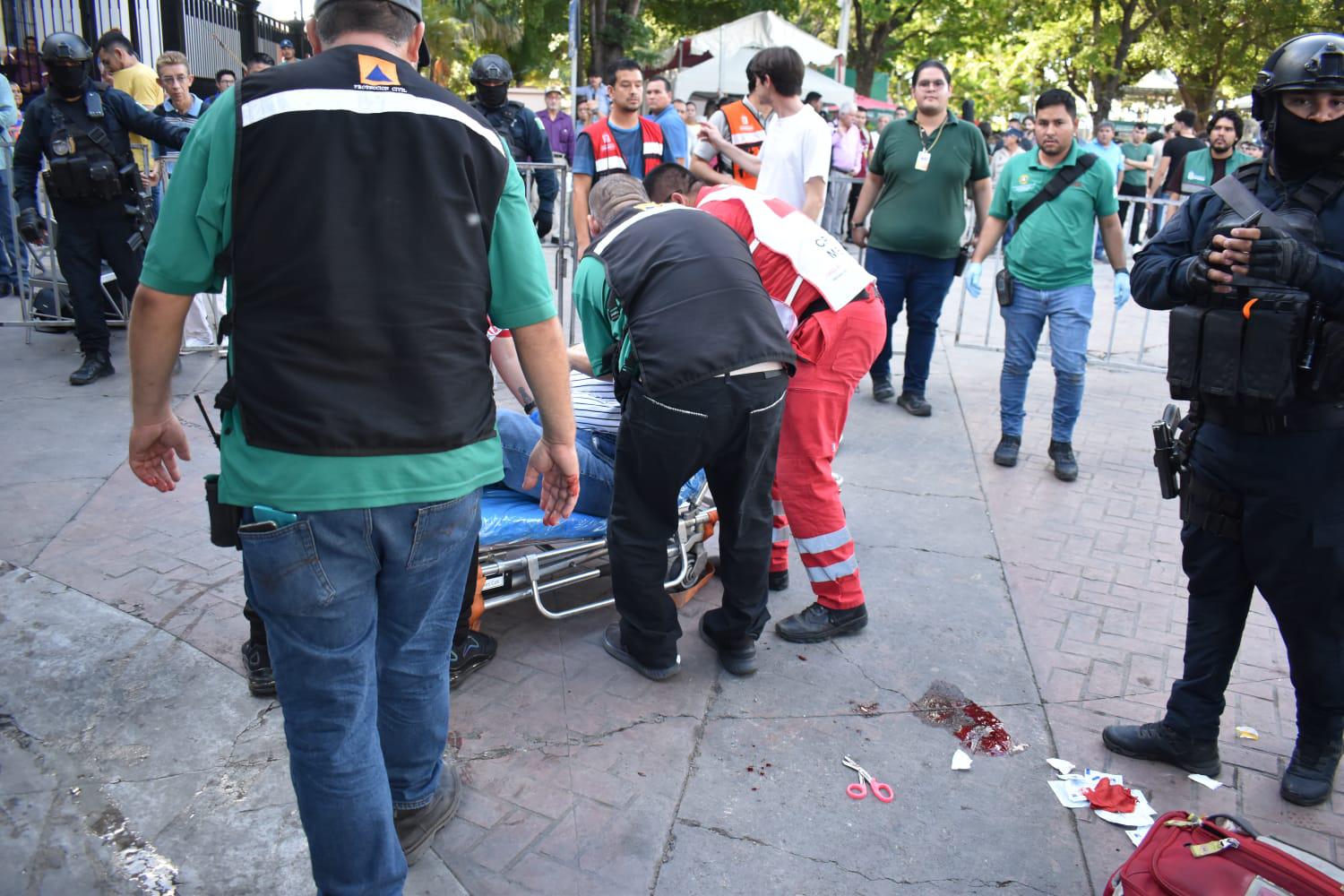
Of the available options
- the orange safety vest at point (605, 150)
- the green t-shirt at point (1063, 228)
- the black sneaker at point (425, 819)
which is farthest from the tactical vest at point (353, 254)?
the orange safety vest at point (605, 150)

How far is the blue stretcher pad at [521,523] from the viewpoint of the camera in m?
3.64

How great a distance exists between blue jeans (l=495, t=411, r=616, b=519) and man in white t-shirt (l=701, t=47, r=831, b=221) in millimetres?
2602

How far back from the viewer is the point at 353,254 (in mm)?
1892

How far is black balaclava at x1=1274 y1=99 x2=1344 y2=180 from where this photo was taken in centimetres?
263

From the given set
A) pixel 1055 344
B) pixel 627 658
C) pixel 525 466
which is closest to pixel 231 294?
pixel 525 466

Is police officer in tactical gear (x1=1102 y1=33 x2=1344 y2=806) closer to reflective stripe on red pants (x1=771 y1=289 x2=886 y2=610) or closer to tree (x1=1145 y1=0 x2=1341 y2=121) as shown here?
reflective stripe on red pants (x1=771 y1=289 x2=886 y2=610)

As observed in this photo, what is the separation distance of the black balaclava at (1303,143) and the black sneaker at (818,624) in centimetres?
198

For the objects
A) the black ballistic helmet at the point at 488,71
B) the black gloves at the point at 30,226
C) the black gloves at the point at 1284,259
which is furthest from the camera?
the black ballistic helmet at the point at 488,71

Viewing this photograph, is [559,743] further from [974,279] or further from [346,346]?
[974,279]

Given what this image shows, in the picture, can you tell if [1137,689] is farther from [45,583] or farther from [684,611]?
[45,583]

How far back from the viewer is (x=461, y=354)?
81.8 inches

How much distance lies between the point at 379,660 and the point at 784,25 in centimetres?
2166

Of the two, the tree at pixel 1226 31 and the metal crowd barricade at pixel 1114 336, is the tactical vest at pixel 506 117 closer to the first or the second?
the metal crowd barricade at pixel 1114 336

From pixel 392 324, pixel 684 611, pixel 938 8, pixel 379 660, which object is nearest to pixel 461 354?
pixel 392 324
